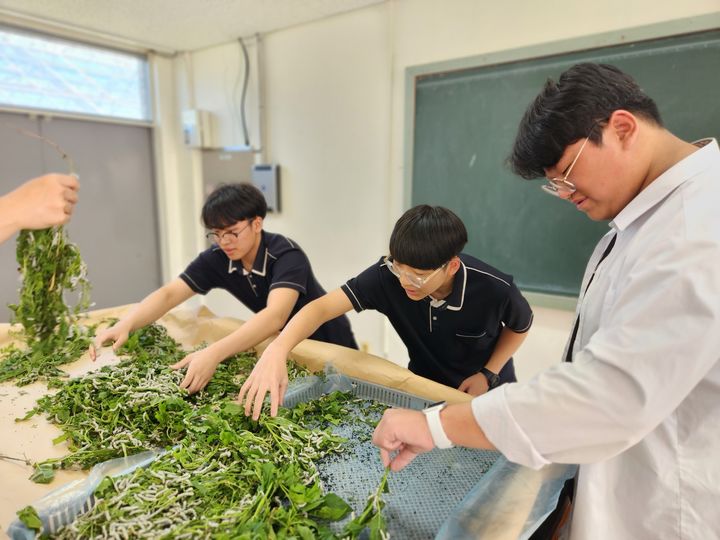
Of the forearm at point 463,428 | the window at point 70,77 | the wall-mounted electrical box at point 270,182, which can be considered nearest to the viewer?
the forearm at point 463,428

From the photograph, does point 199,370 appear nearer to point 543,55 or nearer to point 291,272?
point 291,272

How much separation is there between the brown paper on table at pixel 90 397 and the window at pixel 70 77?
235 centimetres

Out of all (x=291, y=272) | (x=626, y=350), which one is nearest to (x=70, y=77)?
(x=291, y=272)

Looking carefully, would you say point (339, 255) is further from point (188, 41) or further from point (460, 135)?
point (188, 41)

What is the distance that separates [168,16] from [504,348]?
325 centimetres

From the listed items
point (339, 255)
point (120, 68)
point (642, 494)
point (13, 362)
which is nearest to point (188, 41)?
point (120, 68)

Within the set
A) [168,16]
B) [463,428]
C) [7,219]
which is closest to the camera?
[463,428]

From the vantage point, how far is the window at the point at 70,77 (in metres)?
3.33

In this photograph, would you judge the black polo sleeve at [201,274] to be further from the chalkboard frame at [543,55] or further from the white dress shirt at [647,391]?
the white dress shirt at [647,391]

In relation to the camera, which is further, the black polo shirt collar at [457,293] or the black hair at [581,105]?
the black polo shirt collar at [457,293]

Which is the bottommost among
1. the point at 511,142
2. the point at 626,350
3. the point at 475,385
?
the point at 475,385

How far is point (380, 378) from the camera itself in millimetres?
1566

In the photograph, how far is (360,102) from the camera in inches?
124

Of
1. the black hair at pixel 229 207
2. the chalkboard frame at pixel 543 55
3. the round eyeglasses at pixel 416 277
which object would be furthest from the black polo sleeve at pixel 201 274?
the chalkboard frame at pixel 543 55
